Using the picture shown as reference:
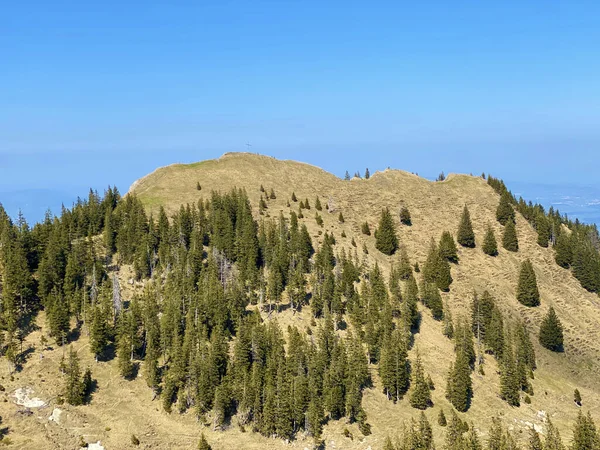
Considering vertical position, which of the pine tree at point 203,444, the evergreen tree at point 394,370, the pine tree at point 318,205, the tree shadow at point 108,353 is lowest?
the pine tree at point 203,444

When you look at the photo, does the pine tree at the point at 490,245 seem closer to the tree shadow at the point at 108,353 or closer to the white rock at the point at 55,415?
the tree shadow at the point at 108,353

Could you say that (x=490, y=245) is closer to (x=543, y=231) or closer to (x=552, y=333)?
(x=543, y=231)

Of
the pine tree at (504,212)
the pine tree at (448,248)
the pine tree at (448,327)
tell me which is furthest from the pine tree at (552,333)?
the pine tree at (504,212)

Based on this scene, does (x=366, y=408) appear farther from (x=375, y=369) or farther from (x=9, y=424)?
(x=9, y=424)

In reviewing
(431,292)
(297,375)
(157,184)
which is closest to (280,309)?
(297,375)

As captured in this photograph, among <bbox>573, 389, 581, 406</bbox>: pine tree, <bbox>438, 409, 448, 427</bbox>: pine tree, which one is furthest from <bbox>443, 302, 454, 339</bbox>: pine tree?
<bbox>438, 409, 448, 427</bbox>: pine tree

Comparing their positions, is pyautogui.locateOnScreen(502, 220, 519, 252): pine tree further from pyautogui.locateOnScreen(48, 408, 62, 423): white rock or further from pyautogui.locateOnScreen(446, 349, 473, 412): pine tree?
pyautogui.locateOnScreen(48, 408, 62, 423): white rock
